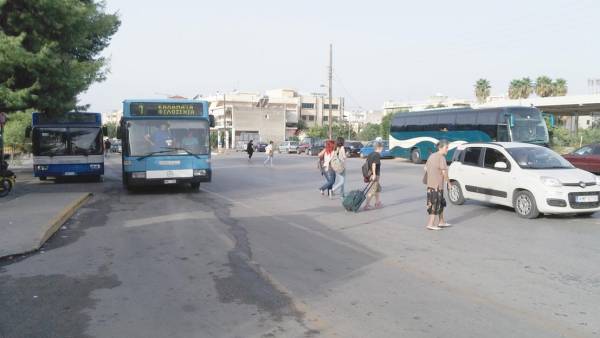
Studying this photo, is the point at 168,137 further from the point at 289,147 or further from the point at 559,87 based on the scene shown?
the point at 559,87

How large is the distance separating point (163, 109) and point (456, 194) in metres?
8.84

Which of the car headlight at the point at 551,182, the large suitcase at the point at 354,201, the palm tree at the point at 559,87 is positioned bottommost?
the large suitcase at the point at 354,201


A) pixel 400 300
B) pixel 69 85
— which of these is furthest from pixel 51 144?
pixel 400 300

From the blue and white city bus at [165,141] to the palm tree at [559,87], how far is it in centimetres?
6848

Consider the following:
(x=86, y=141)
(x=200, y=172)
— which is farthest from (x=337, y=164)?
(x=86, y=141)

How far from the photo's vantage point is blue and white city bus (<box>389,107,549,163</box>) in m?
27.3

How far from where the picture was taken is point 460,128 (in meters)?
31.3

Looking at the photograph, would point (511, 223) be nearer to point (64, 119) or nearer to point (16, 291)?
point (16, 291)

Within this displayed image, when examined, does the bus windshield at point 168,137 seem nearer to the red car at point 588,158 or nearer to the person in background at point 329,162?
the person in background at point 329,162

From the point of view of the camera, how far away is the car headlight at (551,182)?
10992 millimetres

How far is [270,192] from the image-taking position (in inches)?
707

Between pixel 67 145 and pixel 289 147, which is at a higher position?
pixel 67 145

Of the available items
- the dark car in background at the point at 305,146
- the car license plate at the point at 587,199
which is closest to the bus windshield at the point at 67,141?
the car license plate at the point at 587,199

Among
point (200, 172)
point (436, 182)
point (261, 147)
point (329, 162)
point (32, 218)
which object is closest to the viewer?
point (436, 182)
